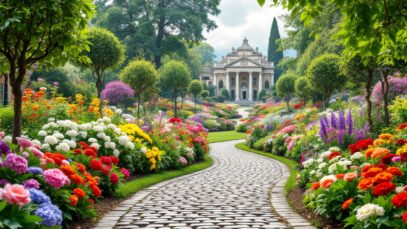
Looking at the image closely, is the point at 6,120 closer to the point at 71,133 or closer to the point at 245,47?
the point at 71,133

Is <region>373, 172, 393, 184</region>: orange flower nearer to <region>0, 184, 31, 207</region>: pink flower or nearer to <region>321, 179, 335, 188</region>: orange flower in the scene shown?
<region>321, 179, 335, 188</region>: orange flower

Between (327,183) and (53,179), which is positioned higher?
(53,179)

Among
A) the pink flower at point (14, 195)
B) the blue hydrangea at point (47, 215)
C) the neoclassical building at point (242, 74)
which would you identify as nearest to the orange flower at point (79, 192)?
the blue hydrangea at point (47, 215)

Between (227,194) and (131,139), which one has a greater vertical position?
(131,139)

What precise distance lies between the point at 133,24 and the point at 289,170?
3343 centimetres

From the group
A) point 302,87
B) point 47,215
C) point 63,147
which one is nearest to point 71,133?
point 63,147

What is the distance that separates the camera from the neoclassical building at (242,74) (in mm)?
82500

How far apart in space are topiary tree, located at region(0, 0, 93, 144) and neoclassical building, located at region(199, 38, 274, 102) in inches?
2936

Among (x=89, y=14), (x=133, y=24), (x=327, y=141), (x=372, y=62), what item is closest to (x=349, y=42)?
(x=89, y=14)

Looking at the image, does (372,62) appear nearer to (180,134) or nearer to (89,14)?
(180,134)

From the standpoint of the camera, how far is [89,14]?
5461 millimetres

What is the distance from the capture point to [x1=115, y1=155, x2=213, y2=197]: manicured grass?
7.50 m

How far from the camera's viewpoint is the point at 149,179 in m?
9.11

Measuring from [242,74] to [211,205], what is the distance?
79099 mm
